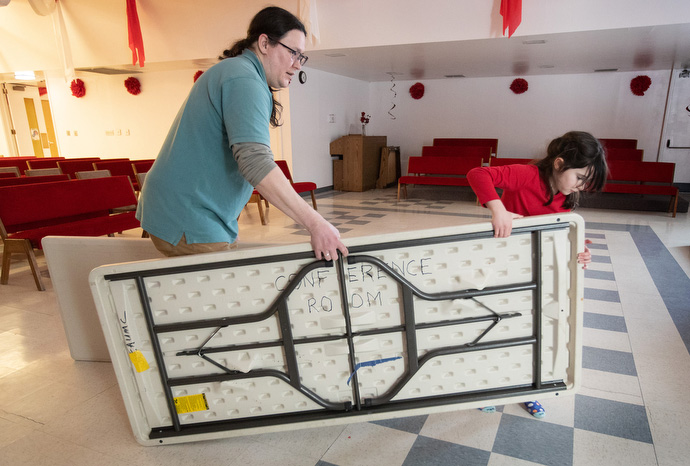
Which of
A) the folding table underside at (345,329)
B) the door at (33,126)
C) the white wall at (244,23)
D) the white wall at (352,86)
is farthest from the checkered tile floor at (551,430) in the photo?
the door at (33,126)

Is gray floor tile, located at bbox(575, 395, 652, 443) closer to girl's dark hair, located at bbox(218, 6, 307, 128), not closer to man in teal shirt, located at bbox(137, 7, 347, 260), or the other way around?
man in teal shirt, located at bbox(137, 7, 347, 260)

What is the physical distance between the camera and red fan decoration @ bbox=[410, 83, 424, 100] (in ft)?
31.7

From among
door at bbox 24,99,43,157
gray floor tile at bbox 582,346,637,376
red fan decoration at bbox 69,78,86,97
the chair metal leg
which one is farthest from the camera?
door at bbox 24,99,43,157

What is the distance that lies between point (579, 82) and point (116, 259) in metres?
9.62

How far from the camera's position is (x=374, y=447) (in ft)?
4.71

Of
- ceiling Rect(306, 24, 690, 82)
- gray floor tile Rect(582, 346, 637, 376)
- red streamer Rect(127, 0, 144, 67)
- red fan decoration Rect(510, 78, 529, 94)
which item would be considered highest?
red streamer Rect(127, 0, 144, 67)

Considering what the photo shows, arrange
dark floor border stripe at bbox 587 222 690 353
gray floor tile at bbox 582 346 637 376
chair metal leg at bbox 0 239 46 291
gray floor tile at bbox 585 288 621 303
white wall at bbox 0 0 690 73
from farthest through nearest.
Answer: white wall at bbox 0 0 690 73 < chair metal leg at bbox 0 239 46 291 < gray floor tile at bbox 585 288 621 303 < dark floor border stripe at bbox 587 222 690 353 < gray floor tile at bbox 582 346 637 376

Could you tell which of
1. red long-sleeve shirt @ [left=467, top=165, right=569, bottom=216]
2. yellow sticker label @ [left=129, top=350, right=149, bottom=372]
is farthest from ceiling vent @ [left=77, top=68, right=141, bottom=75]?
red long-sleeve shirt @ [left=467, top=165, right=569, bottom=216]

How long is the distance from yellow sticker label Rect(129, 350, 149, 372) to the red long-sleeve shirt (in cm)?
130

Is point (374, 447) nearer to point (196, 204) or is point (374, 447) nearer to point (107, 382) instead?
point (196, 204)

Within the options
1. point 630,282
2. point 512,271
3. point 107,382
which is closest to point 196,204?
point 512,271

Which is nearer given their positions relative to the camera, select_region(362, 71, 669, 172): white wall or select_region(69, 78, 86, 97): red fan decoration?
select_region(362, 71, 669, 172): white wall

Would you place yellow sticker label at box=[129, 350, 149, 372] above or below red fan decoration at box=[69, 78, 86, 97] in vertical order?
below

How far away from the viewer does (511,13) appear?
16.7 feet
